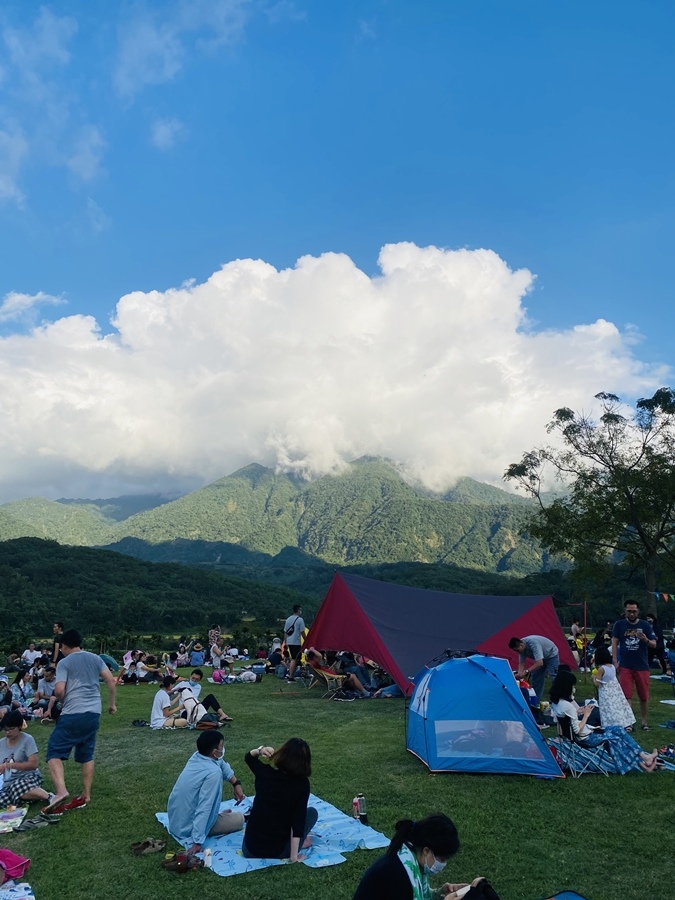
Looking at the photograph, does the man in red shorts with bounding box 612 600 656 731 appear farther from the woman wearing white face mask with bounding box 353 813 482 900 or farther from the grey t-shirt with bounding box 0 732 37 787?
the grey t-shirt with bounding box 0 732 37 787

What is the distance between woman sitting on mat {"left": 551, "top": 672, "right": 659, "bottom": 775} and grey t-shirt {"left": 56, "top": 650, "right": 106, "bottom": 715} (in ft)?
16.8

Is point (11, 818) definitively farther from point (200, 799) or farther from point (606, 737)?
point (606, 737)

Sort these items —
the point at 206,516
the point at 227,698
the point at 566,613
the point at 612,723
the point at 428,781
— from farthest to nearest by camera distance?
the point at 206,516, the point at 566,613, the point at 227,698, the point at 612,723, the point at 428,781

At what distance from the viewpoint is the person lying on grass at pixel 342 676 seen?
13.6 m

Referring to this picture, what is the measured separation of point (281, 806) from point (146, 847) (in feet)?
4.07

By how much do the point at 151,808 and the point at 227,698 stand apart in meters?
7.72

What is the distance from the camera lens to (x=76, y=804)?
20.9ft

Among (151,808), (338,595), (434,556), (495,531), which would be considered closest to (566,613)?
(338,595)

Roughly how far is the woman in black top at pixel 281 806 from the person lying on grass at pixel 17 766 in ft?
8.73

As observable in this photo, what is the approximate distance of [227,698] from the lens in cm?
1393

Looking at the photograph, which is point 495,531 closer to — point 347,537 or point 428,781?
point 347,537

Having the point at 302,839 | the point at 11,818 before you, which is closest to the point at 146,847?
the point at 302,839

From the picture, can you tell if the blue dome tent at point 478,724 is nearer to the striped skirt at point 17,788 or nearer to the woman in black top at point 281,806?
the woman in black top at point 281,806

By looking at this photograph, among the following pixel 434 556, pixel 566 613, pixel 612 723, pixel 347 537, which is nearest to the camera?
pixel 612 723
